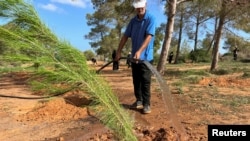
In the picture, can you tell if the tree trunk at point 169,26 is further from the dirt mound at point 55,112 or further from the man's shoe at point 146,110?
the man's shoe at point 146,110

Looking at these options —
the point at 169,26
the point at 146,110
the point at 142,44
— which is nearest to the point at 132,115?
the point at 146,110

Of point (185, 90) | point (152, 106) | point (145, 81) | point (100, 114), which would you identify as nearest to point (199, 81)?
point (185, 90)

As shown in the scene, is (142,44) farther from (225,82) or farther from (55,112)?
(225,82)

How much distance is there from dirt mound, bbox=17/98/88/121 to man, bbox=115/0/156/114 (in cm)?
100

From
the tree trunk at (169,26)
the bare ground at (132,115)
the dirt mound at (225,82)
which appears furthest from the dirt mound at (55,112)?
the tree trunk at (169,26)

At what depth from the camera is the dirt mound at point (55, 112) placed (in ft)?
19.6

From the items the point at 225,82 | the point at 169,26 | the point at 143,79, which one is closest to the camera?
the point at 143,79

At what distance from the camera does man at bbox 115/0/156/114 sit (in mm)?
5281

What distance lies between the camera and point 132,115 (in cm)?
520

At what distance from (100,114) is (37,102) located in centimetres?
390

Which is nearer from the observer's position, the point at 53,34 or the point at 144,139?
the point at 53,34

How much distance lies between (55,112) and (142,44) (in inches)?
79.4

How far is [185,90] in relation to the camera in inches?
322

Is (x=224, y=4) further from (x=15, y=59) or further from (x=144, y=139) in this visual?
(x=15, y=59)
